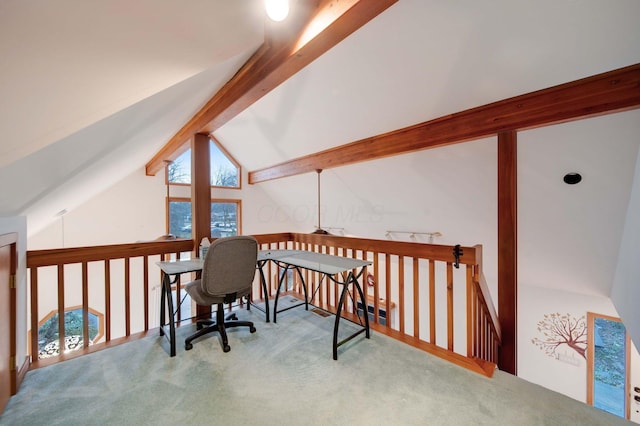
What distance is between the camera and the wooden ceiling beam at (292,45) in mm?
1302

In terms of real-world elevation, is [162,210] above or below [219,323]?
above

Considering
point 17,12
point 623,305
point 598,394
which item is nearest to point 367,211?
point 623,305

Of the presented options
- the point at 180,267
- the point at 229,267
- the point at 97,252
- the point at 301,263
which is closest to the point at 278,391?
the point at 229,267

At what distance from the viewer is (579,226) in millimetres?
3047

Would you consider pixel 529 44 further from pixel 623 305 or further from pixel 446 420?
pixel 623 305

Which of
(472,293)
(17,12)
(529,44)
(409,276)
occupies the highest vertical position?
(529,44)

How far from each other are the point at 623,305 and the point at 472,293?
243 cm

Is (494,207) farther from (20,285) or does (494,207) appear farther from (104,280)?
(104,280)

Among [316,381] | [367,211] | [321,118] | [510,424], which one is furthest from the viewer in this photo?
[367,211]

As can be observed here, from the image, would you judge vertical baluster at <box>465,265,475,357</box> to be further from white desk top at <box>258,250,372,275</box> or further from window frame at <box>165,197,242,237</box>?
window frame at <box>165,197,242,237</box>

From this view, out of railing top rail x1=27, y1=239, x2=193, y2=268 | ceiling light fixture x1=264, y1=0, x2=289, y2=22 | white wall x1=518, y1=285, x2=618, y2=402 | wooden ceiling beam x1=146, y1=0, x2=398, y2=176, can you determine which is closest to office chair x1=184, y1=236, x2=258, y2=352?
railing top rail x1=27, y1=239, x2=193, y2=268

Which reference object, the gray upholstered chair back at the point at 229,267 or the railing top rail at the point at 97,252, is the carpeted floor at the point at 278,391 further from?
the railing top rail at the point at 97,252

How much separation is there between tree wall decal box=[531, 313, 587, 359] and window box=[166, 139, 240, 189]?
6584 millimetres

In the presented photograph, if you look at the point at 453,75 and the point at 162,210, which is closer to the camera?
the point at 453,75
